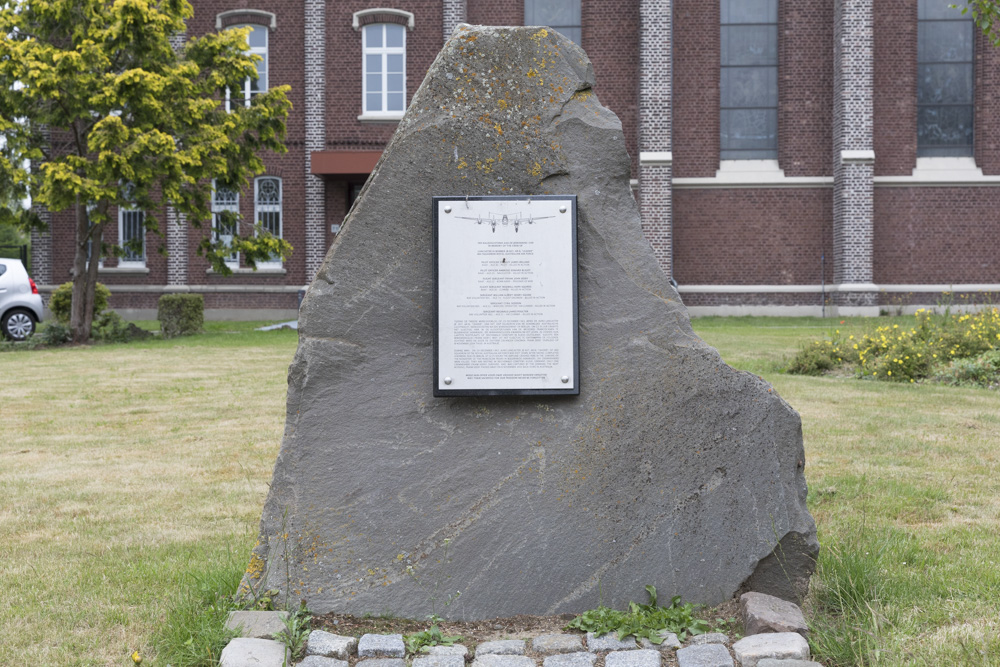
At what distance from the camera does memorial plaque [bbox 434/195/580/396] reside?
369 centimetres

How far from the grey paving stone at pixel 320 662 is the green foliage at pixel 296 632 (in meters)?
0.07

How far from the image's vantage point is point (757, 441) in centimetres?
371

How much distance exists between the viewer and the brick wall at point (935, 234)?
2642cm

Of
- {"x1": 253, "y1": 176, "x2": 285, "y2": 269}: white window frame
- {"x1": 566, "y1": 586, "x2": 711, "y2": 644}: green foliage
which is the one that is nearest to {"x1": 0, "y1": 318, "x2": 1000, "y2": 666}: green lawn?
{"x1": 566, "y1": 586, "x2": 711, "y2": 644}: green foliage

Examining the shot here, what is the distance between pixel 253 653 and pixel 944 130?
92.0 ft

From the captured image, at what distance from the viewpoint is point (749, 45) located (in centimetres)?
2722

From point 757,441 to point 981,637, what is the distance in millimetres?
1007

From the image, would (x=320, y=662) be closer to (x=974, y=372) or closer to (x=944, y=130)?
(x=974, y=372)

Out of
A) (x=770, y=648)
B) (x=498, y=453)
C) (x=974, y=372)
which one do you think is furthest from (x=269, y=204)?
(x=770, y=648)

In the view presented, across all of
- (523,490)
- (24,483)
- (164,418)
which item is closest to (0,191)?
(164,418)

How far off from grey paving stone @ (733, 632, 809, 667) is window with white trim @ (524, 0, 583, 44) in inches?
1024

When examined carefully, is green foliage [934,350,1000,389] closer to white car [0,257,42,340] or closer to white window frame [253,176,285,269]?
white car [0,257,42,340]

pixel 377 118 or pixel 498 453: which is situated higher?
pixel 377 118

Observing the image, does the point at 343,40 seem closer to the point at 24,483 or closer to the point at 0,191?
the point at 0,191
